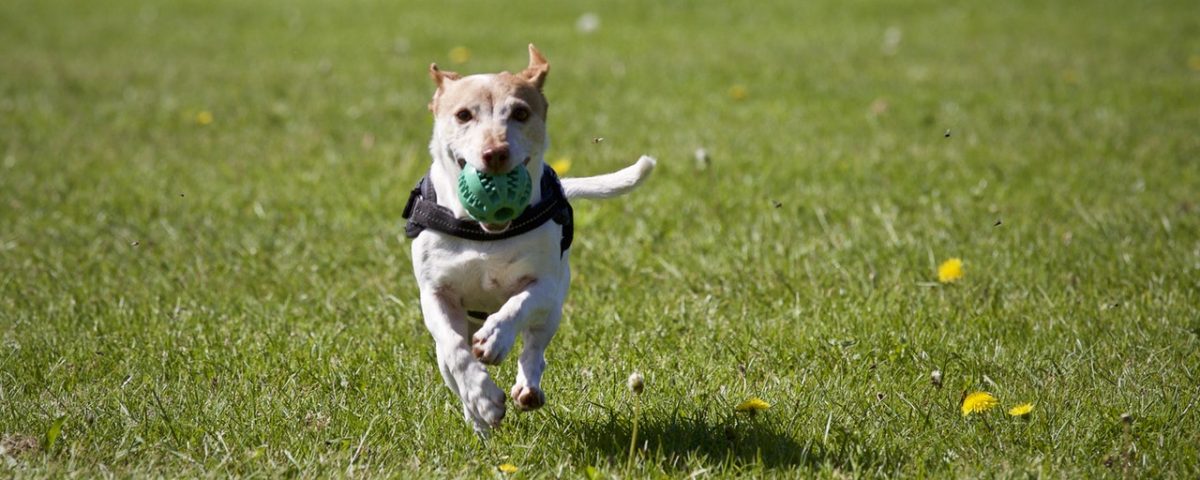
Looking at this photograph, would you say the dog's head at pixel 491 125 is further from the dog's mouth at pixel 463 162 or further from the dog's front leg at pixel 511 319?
the dog's front leg at pixel 511 319

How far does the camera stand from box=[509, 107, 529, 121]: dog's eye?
128 inches

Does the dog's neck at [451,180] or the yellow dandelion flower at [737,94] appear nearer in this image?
the dog's neck at [451,180]

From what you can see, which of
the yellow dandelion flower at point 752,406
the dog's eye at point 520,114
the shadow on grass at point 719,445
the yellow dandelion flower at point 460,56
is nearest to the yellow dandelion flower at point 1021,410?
the shadow on grass at point 719,445

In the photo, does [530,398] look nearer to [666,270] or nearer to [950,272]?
[666,270]

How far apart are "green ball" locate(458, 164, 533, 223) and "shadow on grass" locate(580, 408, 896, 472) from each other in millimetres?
735

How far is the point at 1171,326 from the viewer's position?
440cm

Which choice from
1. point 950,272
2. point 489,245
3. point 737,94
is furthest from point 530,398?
point 737,94

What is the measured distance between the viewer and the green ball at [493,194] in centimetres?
307

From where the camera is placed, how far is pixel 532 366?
3395 mm

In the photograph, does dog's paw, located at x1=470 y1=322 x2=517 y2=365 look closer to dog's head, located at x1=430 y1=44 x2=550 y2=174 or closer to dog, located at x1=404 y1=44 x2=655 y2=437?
dog, located at x1=404 y1=44 x2=655 y2=437

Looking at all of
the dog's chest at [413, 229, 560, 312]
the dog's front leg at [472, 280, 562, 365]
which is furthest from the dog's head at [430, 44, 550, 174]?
the dog's front leg at [472, 280, 562, 365]

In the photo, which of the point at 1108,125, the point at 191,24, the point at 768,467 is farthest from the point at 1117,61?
the point at 191,24

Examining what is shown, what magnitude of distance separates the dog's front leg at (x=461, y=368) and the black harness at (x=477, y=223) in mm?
211

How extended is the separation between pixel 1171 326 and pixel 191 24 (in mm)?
12960
